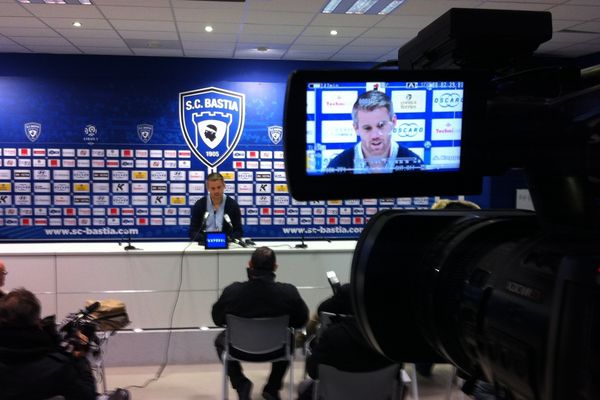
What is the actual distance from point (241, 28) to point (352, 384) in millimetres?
3576

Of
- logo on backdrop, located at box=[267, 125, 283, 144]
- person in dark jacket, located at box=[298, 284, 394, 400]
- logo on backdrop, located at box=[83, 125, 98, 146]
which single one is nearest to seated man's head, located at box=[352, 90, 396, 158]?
person in dark jacket, located at box=[298, 284, 394, 400]

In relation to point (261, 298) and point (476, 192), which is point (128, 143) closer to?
point (261, 298)

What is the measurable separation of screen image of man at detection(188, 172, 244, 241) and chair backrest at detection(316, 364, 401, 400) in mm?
2456

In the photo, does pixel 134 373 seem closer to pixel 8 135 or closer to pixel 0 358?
pixel 0 358

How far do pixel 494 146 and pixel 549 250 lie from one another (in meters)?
0.18

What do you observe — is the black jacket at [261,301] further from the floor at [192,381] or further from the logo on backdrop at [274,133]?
the logo on backdrop at [274,133]

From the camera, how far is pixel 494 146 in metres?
0.65

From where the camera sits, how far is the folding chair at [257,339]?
10.1 feet

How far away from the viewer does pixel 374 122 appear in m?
0.72

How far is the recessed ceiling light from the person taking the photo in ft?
13.3

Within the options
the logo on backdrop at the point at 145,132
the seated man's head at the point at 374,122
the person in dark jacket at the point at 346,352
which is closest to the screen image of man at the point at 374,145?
the seated man's head at the point at 374,122

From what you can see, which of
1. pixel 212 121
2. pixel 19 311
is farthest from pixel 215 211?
pixel 19 311

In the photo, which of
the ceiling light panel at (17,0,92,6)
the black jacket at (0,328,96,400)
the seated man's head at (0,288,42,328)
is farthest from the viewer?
the ceiling light panel at (17,0,92,6)

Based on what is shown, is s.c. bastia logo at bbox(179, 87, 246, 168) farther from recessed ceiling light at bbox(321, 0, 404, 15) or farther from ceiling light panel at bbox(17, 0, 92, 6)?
recessed ceiling light at bbox(321, 0, 404, 15)
